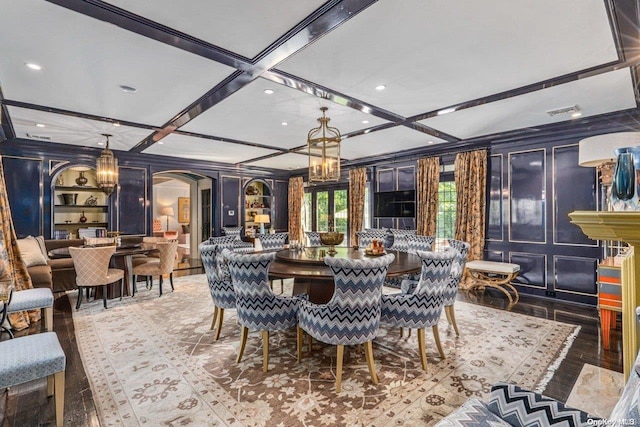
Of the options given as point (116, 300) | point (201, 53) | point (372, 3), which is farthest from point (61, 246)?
point (372, 3)

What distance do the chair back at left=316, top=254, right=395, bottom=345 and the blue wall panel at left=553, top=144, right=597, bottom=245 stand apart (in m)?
4.00

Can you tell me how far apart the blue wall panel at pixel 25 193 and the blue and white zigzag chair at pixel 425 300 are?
22.3 feet

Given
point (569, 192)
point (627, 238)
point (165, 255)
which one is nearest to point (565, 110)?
point (569, 192)

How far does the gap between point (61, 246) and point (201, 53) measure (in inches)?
202

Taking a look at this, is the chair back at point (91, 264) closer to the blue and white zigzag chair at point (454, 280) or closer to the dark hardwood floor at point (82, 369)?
the dark hardwood floor at point (82, 369)

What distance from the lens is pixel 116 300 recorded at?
4.71m

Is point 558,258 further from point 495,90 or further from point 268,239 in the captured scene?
point 268,239

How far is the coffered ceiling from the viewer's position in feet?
6.82

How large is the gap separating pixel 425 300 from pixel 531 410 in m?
1.47

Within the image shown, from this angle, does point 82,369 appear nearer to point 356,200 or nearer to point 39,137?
point 39,137

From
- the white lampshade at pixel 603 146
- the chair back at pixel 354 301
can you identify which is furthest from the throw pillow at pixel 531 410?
the white lampshade at pixel 603 146

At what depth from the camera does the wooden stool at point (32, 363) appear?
1702 mm

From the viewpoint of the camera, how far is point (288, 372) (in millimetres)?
2590

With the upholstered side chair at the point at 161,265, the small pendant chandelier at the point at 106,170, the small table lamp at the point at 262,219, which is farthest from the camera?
the small table lamp at the point at 262,219
